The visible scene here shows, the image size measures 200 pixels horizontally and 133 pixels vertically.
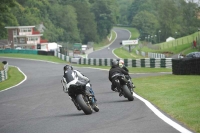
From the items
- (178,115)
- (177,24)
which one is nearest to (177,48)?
(177,24)

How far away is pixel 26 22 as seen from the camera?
152875mm

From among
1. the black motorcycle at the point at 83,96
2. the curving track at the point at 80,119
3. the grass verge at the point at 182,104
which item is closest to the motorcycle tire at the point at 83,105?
the black motorcycle at the point at 83,96

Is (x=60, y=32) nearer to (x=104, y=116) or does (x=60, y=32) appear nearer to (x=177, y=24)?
(x=177, y=24)

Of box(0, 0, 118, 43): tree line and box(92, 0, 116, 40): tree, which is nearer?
box(0, 0, 118, 43): tree line

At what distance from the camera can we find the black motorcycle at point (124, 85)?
17703 millimetres

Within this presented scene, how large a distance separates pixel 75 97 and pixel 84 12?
555ft

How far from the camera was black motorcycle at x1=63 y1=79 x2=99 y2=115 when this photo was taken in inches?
572

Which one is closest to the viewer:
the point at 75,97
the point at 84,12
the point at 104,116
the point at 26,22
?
the point at 104,116

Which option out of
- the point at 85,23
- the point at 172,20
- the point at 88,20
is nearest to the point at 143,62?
the point at 172,20

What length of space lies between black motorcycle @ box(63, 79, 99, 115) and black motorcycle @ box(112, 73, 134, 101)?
271cm

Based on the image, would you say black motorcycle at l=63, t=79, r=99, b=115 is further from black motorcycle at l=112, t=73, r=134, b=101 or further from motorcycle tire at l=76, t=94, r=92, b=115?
black motorcycle at l=112, t=73, r=134, b=101

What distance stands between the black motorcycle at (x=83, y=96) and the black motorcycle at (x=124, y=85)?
2707 millimetres

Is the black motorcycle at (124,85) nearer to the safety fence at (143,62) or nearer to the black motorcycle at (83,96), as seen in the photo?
the black motorcycle at (83,96)

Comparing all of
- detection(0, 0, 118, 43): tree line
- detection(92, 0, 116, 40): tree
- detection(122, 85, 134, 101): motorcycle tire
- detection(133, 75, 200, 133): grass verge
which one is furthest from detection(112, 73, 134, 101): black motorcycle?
detection(92, 0, 116, 40): tree
